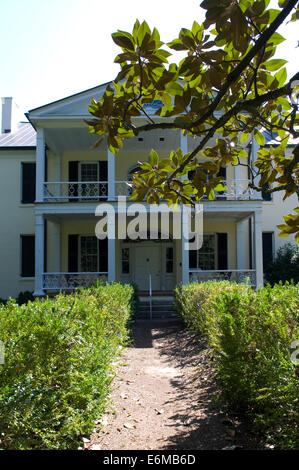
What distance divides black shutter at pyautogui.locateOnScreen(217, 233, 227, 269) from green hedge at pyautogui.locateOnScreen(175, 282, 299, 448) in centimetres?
1221

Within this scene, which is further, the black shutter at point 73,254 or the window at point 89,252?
the window at point 89,252

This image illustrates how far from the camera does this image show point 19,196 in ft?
54.7

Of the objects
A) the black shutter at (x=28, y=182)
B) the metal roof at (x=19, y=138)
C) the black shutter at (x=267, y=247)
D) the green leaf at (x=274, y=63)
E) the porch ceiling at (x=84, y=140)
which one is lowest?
the black shutter at (x=267, y=247)

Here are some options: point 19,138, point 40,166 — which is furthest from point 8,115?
point 40,166

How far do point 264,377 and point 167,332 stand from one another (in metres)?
7.13

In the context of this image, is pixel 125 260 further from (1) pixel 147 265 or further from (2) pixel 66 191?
(2) pixel 66 191

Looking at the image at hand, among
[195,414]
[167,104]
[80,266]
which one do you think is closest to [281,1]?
[167,104]

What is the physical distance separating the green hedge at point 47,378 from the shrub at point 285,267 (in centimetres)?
1265

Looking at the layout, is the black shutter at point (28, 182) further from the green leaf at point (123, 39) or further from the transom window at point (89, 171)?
the green leaf at point (123, 39)

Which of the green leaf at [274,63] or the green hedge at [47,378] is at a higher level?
the green leaf at [274,63]

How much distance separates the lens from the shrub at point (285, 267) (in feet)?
49.6

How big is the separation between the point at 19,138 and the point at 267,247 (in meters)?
12.2

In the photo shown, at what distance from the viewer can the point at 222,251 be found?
16812 millimetres

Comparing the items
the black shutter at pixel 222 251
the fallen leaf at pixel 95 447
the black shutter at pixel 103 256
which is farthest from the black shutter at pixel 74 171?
the fallen leaf at pixel 95 447
